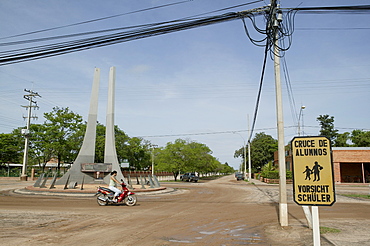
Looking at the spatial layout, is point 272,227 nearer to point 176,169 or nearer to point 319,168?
point 319,168

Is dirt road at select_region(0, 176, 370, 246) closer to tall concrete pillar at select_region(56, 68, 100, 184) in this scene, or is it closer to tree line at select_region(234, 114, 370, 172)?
tall concrete pillar at select_region(56, 68, 100, 184)

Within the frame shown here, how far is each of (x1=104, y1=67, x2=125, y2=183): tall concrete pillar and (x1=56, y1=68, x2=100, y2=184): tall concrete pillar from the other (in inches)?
46.5

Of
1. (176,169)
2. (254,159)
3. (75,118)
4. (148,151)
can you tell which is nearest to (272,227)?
(176,169)

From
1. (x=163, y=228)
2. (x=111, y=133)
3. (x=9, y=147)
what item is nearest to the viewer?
(x=163, y=228)

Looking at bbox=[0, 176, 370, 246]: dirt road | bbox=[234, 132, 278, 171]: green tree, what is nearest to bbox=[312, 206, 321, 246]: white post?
bbox=[0, 176, 370, 246]: dirt road

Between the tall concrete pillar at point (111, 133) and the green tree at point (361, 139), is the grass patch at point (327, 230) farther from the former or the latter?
the green tree at point (361, 139)

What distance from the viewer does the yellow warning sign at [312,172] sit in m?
5.31

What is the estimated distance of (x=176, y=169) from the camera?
→ 48.5 m

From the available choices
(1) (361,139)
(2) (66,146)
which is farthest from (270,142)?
(2) (66,146)

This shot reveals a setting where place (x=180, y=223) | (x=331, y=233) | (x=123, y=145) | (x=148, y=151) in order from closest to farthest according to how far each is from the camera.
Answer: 1. (x=331, y=233)
2. (x=180, y=223)
3. (x=123, y=145)
4. (x=148, y=151)

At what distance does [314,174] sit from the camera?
214 inches

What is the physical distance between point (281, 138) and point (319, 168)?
4380 mm

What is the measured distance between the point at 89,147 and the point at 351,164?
1557 inches

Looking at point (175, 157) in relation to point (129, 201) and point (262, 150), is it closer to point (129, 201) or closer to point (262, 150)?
point (129, 201)
